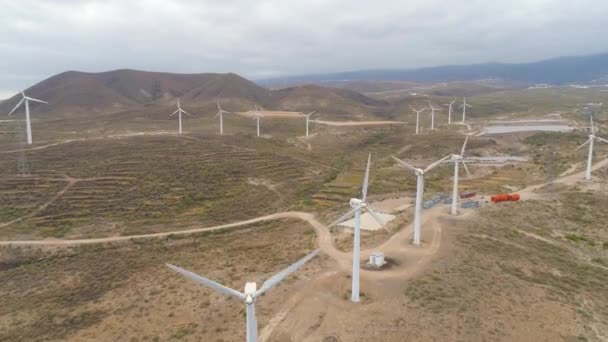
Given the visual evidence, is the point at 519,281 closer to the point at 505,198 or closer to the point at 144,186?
the point at 505,198

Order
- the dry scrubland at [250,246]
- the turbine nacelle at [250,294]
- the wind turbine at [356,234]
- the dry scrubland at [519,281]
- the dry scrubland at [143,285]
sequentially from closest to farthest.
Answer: the turbine nacelle at [250,294] < the dry scrubland at [519,281] < the wind turbine at [356,234] < the dry scrubland at [250,246] < the dry scrubland at [143,285]

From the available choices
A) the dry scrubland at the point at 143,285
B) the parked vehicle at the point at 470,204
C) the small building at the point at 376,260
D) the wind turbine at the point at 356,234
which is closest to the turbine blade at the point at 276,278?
the wind turbine at the point at 356,234

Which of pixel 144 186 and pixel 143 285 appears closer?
pixel 143 285

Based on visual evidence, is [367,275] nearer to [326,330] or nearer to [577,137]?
[326,330]

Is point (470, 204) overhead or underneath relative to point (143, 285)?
overhead

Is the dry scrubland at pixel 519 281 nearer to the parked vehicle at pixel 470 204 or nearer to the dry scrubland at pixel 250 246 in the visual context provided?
the dry scrubland at pixel 250 246

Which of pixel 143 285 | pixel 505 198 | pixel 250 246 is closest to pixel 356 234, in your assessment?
pixel 143 285

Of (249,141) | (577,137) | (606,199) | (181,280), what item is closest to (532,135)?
(577,137)
